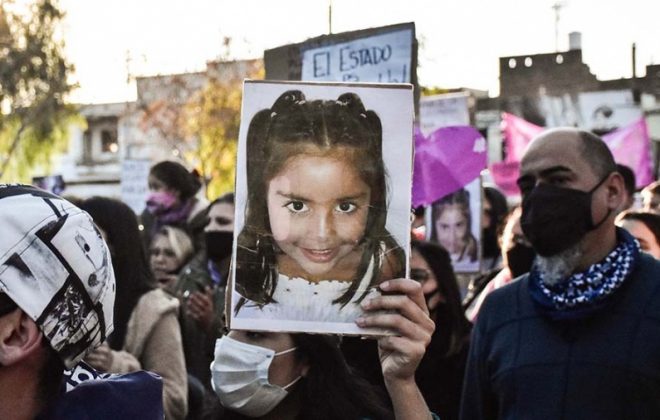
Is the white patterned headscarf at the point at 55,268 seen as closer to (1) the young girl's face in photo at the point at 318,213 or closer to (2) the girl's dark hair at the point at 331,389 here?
(1) the young girl's face in photo at the point at 318,213

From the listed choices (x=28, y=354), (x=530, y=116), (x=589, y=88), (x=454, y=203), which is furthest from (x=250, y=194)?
(x=589, y=88)

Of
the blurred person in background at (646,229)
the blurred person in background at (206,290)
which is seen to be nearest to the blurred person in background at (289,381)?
the blurred person in background at (206,290)

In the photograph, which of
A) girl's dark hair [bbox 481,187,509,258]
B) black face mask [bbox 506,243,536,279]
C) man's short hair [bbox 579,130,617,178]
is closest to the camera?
man's short hair [bbox 579,130,617,178]

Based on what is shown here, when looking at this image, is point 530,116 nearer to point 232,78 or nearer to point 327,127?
point 232,78

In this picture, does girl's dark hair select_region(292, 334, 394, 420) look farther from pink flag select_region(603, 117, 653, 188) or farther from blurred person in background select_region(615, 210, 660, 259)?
pink flag select_region(603, 117, 653, 188)

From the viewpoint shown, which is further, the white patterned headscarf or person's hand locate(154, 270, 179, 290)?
person's hand locate(154, 270, 179, 290)

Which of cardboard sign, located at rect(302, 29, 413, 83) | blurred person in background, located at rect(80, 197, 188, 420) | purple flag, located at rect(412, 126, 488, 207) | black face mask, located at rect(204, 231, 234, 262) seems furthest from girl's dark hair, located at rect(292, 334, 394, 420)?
black face mask, located at rect(204, 231, 234, 262)

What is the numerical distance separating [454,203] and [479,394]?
404 centimetres

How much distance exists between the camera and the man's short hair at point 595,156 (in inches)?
152

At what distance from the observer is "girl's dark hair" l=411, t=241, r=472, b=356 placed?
5.02m

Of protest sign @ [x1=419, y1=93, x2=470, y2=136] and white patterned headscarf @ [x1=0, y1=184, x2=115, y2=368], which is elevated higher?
protest sign @ [x1=419, y1=93, x2=470, y2=136]

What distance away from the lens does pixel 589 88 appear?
1823 inches

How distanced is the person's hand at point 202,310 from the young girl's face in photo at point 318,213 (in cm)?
325

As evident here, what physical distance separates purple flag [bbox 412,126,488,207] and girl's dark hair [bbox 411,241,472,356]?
0.74 m
